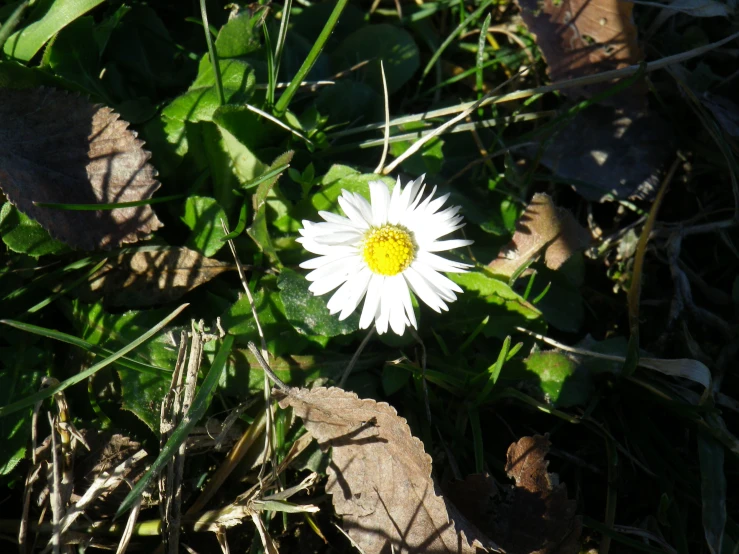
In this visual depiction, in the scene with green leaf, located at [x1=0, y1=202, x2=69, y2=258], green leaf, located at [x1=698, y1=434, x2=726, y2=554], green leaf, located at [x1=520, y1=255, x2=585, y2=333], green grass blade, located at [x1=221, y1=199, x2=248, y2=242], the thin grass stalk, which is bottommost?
green leaf, located at [x1=698, y1=434, x2=726, y2=554]

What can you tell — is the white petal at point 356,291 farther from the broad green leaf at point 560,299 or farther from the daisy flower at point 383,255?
the broad green leaf at point 560,299

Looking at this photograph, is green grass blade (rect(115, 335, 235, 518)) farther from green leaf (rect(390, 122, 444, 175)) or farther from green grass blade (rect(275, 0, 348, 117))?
green leaf (rect(390, 122, 444, 175))

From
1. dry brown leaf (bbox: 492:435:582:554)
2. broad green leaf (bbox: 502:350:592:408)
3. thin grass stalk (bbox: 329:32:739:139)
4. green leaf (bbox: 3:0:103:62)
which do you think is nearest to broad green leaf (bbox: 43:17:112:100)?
green leaf (bbox: 3:0:103:62)

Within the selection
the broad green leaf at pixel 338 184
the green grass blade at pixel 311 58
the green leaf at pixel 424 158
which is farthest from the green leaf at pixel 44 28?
the green leaf at pixel 424 158

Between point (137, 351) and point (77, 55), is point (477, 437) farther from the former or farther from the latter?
point (77, 55)

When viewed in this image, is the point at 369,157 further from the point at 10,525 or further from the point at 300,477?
the point at 10,525

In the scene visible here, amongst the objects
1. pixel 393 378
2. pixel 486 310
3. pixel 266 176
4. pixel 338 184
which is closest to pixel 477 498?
pixel 393 378

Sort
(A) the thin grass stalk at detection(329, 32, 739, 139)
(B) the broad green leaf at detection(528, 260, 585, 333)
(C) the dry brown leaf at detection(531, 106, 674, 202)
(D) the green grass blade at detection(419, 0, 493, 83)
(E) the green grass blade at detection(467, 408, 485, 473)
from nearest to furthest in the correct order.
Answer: (E) the green grass blade at detection(467, 408, 485, 473), (A) the thin grass stalk at detection(329, 32, 739, 139), (B) the broad green leaf at detection(528, 260, 585, 333), (D) the green grass blade at detection(419, 0, 493, 83), (C) the dry brown leaf at detection(531, 106, 674, 202)
